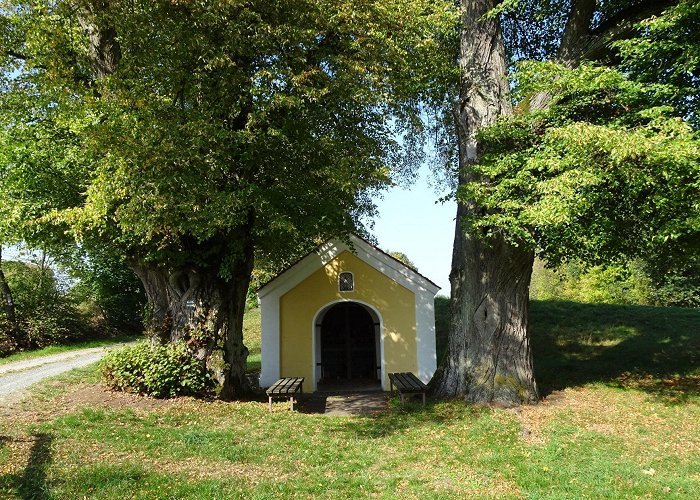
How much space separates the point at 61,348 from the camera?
870 inches

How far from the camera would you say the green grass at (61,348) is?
1956cm

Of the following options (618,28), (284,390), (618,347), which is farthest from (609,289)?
(284,390)

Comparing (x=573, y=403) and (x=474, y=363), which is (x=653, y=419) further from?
(x=474, y=363)

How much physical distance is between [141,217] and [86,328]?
19302 millimetres

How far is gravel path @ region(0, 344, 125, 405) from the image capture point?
40.0ft

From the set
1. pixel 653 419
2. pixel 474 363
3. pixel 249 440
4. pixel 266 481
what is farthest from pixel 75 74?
pixel 653 419

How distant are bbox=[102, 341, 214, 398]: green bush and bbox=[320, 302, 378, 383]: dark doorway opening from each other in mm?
5422

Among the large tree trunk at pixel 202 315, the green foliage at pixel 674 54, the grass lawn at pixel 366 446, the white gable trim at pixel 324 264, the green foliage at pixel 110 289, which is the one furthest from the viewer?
the green foliage at pixel 110 289

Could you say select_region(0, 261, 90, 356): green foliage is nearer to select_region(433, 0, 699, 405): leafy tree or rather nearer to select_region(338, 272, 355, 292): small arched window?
select_region(338, 272, 355, 292): small arched window

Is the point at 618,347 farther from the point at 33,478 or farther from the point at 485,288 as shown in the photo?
the point at 33,478

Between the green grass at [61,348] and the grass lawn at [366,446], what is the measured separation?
9.15 metres

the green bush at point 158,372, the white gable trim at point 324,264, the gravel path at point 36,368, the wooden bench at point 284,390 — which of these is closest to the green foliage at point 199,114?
the green bush at point 158,372

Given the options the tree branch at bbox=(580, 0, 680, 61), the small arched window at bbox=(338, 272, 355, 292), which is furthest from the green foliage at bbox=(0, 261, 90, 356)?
the tree branch at bbox=(580, 0, 680, 61)

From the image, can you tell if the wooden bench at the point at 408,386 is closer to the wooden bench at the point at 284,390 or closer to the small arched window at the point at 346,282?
the wooden bench at the point at 284,390
